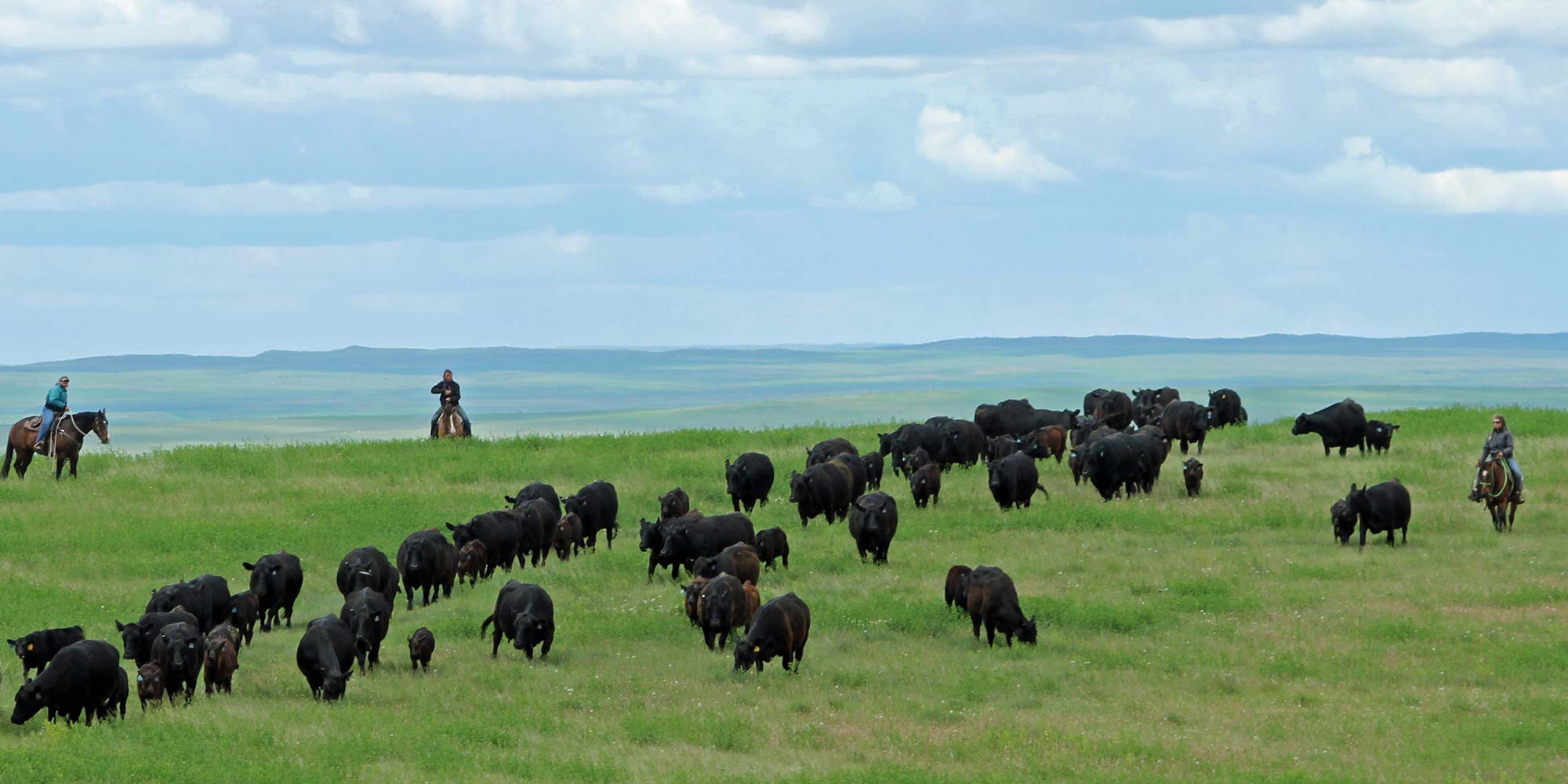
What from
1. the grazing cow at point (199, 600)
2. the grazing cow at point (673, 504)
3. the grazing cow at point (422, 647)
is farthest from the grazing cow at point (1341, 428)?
the grazing cow at point (199, 600)

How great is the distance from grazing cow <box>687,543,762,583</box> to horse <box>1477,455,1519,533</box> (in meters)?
15.0

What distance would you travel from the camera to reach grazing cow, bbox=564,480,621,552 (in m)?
31.0

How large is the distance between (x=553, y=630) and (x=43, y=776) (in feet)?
23.9

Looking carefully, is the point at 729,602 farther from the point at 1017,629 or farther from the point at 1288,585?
the point at 1288,585

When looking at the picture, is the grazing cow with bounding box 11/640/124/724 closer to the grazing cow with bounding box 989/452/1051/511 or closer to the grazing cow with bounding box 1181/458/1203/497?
the grazing cow with bounding box 989/452/1051/511

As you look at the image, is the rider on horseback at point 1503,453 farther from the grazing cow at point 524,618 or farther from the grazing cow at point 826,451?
the grazing cow at point 524,618

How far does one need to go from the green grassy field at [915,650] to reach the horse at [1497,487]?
59 cm

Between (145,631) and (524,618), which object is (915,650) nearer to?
(524,618)

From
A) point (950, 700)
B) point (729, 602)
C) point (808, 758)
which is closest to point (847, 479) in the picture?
point (729, 602)

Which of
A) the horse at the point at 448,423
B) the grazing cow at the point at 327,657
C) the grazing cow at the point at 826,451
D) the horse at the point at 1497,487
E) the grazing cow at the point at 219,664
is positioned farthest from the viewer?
the horse at the point at 448,423

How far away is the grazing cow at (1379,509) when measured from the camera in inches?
1165

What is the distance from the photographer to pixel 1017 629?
22125mm

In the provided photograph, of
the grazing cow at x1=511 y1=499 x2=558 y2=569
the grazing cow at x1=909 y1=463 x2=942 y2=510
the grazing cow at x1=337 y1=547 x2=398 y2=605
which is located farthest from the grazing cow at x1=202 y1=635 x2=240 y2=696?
the grazing cow at x1=909 y1=463 x2=942 y2=510

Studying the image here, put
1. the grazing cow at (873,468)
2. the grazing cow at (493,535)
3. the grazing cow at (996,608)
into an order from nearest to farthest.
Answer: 1. the grazing cow at (996,608)
2. the grazing cow at (493,535)
3. the grazing cow at (873,468)
